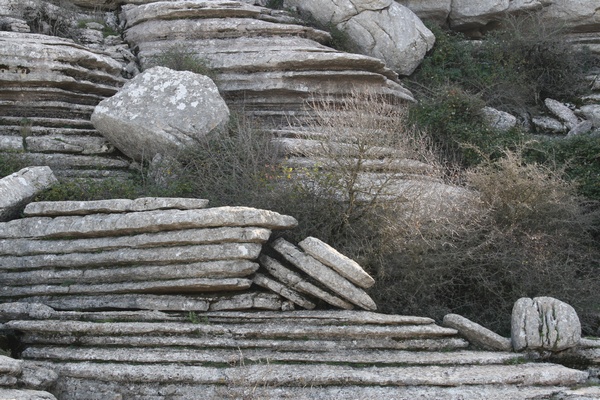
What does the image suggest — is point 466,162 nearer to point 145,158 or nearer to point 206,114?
point 206,114

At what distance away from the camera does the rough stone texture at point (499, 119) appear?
1578 cm

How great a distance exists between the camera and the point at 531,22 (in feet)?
63.9

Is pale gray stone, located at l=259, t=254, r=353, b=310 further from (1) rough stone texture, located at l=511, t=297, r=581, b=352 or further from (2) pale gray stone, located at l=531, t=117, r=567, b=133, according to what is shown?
(2) pale gray stone, located at l=531, t=117, r=567, b=133

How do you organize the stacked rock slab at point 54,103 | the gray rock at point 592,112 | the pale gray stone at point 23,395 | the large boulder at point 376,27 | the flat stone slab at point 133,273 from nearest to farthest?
the pale gray stone at point 23,395 < the flat stone slab at point 133,273 < the stacked rock slab at point 54,103 < the gray rock at point 592,112 < the large boulder at point 376,27

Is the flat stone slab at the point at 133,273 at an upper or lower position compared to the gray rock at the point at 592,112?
upper

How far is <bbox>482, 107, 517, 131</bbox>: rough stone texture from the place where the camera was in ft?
51.8

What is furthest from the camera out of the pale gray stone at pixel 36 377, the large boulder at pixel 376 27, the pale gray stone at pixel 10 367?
the large boulder at pixel 376 27

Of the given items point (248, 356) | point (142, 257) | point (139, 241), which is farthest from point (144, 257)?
point (248, 356)

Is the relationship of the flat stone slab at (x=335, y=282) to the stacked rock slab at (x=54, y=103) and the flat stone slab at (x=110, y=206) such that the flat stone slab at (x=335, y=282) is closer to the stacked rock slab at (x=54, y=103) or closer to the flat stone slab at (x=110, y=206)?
the flat stone slab at (x=110, y=206)

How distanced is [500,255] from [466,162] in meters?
3.78

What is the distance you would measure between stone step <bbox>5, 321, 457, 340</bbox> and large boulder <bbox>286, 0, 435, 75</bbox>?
10.2 metres

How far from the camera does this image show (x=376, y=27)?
59.2 feet

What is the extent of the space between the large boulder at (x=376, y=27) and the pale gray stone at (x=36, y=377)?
12.0 metres

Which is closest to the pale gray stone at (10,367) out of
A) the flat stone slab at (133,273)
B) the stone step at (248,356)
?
the stone step at (248,356)
